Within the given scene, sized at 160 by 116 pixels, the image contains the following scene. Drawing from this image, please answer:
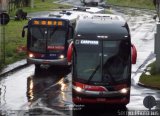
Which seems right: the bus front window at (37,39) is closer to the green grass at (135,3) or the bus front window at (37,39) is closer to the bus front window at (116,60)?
the bus front window at (116,60)

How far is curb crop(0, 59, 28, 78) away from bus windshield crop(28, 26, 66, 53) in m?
1.90

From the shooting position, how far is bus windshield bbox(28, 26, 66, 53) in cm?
2886

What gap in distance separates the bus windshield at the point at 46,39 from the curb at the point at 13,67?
74.7 inches

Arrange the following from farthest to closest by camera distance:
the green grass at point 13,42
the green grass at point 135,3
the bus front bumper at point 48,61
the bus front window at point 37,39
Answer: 1. the green grass at point 135,3
2. the green grass at point 13,42
3. the bus front bumper at point 48,61
4. the bus front window at point 37,39

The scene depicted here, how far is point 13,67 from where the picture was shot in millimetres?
30812

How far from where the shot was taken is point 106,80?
19391 mm

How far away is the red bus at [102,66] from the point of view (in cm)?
1927

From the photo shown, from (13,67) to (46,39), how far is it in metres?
3.13

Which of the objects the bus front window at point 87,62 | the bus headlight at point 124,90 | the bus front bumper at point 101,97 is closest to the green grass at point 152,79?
the bus headlight at point 124,90

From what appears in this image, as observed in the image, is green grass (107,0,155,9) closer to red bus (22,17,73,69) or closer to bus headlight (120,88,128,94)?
red bus (22,17,73,69)

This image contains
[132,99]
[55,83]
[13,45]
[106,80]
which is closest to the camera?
[106,80]

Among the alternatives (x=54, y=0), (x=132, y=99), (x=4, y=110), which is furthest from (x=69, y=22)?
(x=54, y=0)

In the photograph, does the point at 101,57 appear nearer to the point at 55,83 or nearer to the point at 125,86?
the point at 125,86

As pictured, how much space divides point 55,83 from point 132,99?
519 centimetres
